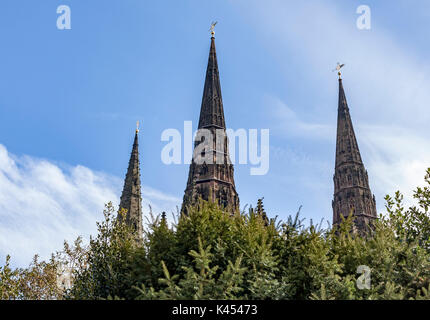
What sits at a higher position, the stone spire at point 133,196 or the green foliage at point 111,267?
the stone spire at point 133,196

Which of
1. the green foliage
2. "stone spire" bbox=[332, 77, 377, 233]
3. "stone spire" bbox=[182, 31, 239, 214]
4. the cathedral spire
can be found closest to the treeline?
the green foliage

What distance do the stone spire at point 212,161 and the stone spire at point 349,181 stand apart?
64.3 feet

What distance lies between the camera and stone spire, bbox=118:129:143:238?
2334 inches

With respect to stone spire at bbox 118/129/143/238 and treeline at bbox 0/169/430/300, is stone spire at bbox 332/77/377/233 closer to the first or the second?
stone spire at bbox 118/129/143/238

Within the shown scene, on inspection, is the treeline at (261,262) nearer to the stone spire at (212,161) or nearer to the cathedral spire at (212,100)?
the stone spire at (212,161)

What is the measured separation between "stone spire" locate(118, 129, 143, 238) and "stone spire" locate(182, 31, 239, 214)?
612cm

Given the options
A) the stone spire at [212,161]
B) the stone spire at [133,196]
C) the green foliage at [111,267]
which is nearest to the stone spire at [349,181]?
the stone spire at [212,161]

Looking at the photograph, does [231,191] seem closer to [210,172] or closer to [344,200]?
[210,172]

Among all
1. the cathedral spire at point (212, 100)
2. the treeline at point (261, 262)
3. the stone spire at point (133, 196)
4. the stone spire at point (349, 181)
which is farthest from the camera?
the stone spire at point (349, 181)

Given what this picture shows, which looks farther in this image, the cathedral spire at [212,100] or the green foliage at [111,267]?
the cathedral spire at [212,100]

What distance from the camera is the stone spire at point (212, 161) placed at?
61.9 metres

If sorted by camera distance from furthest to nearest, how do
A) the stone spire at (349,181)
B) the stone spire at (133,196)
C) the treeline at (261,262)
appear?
the stone spire at (349,181) → the stone spire at (133,196) → the treeline at (261,262)

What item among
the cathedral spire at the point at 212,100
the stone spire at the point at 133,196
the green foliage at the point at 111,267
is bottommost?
the green foliage at the point at 111,267
